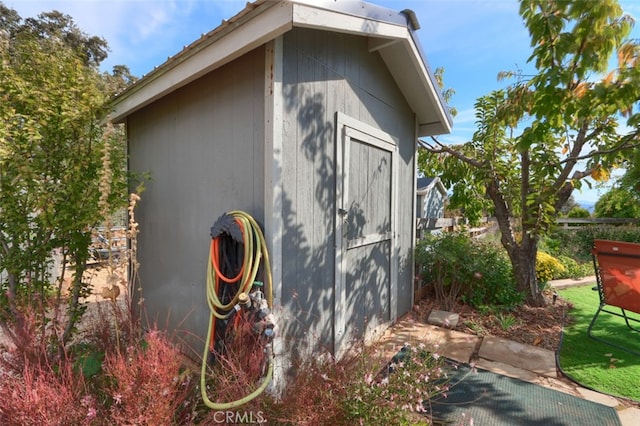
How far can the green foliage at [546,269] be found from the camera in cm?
548

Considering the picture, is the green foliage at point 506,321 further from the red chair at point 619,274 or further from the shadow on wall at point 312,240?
the shadow on wall at point 312,240

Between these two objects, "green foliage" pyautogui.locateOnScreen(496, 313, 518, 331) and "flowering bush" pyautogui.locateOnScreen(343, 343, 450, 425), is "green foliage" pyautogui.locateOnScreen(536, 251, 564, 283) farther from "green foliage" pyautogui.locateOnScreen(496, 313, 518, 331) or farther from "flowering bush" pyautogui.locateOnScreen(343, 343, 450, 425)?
"flowering bush" pyautogui.locateOnScreen(343, 343, 450, 425)

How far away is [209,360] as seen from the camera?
224 cm

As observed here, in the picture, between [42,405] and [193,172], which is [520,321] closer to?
[193,172]

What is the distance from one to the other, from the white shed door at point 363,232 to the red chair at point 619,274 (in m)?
2.17

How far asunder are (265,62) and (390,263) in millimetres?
2784

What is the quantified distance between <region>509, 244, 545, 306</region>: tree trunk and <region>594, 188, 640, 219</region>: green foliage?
8.31 metres

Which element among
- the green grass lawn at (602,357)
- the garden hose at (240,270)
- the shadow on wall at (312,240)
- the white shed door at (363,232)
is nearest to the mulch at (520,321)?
the green grass lawn at (602,357)

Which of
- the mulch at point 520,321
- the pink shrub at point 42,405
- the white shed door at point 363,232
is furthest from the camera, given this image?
the mulch at point 520,321

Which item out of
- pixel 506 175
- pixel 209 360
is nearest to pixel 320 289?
pixel 209 360

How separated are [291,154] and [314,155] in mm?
295

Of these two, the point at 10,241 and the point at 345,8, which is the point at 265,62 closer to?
the point at 345,8

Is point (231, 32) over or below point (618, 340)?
over

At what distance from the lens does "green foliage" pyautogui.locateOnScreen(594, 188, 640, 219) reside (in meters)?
9.54
